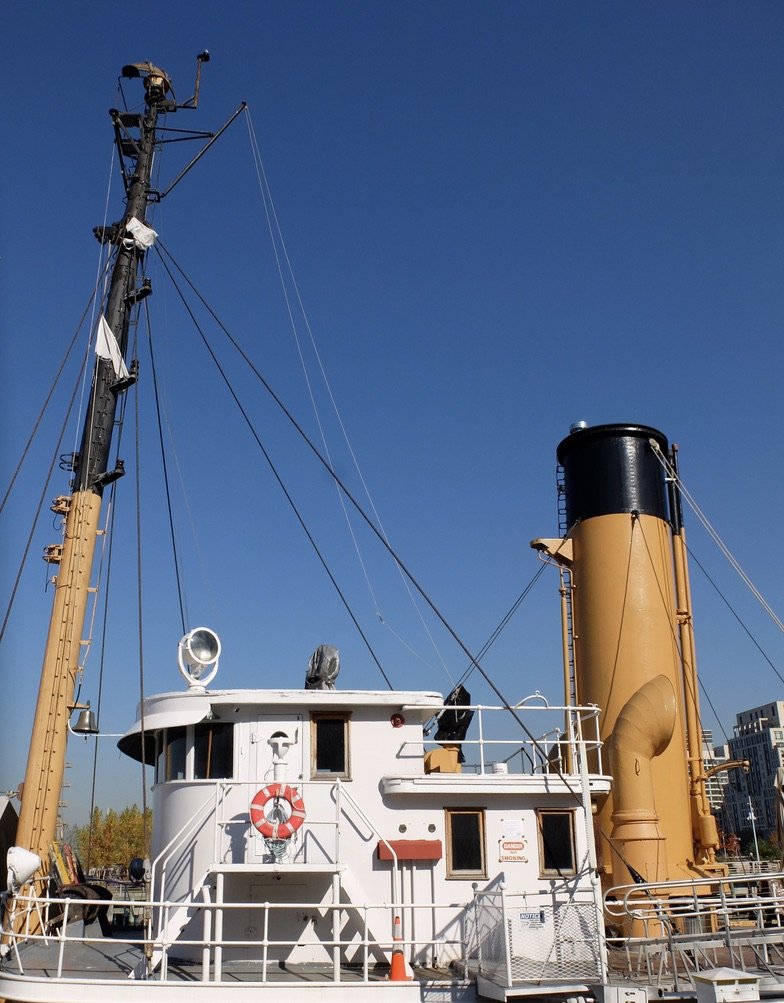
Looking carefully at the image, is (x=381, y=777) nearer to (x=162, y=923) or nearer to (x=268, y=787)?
(x=268, y=787)

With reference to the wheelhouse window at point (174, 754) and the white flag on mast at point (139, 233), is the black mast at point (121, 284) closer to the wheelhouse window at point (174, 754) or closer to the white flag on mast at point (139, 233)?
the white flag on mast at point (139, 233)

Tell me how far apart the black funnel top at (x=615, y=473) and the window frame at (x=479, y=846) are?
6.70 m

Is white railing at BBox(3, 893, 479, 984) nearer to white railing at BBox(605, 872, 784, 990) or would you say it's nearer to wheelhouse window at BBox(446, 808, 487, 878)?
wheelhouse window at BBox(446, 808, 487, 878)

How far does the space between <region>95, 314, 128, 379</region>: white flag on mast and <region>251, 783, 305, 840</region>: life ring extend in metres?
7.68

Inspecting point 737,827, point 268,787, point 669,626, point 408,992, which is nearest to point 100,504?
point 268,787

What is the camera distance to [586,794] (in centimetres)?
1305

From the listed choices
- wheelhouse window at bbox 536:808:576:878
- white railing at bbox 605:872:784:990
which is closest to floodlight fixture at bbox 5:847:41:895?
wheelhouse window at bbox 536:808:576:878

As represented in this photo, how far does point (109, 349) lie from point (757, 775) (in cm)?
13036

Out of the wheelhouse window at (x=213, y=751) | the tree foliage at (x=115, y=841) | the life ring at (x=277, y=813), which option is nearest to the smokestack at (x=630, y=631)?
the life ring at (x=277, y=813)

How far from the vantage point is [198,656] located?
14.8 m

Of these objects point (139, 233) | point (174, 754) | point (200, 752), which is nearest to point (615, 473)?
point (200, 752)

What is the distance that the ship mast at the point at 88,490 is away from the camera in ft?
44.4

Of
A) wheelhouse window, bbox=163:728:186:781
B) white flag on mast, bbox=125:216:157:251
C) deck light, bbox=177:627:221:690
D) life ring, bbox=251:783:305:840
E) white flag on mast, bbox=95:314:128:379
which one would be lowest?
life ring, bbox=251:783:305:840

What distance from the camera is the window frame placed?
1372 centimetres
